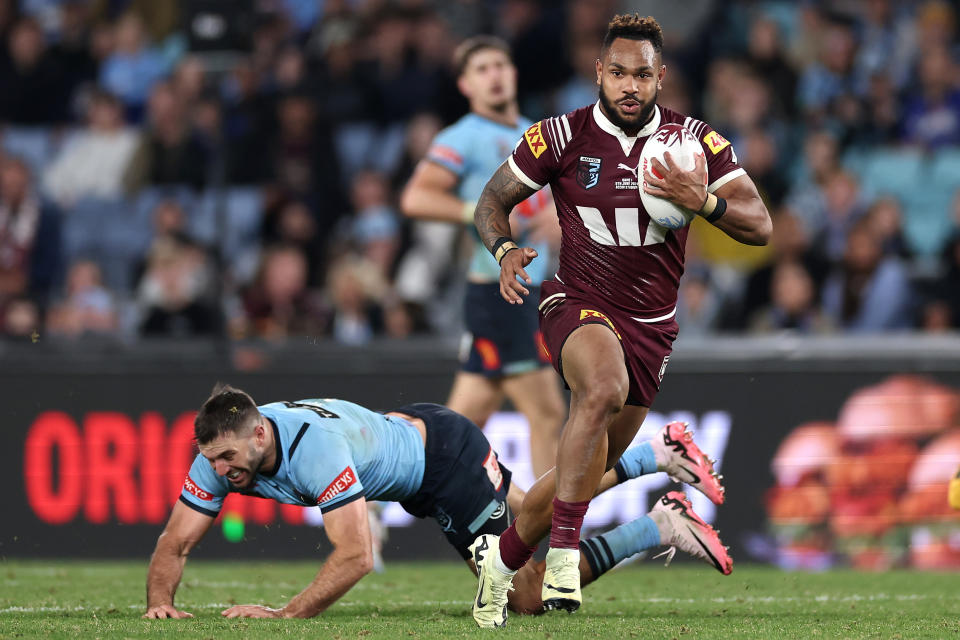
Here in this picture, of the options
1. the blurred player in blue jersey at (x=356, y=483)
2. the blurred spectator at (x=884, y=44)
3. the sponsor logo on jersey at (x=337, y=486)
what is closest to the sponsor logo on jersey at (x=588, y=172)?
the blurred player in blue jersey at (x=356, y=483)

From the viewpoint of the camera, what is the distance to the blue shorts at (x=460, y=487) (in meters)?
7.37

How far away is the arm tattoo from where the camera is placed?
6754 mm

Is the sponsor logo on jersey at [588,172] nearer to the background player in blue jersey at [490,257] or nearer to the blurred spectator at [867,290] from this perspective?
the background player in blue jersey at [490,257]

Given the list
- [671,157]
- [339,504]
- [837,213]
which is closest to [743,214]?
[671,157]

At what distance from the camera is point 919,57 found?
14.7 metres

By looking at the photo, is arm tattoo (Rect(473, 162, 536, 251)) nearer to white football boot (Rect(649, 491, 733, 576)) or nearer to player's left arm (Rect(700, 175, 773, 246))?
player's left arm (Rect(700, 175, 773, 246))

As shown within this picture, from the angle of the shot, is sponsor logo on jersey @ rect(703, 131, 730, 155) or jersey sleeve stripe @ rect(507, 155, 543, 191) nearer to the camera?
sponsor logo on jersey @ rect(703, 131, 730, 155)

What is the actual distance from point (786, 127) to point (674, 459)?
7640 mm

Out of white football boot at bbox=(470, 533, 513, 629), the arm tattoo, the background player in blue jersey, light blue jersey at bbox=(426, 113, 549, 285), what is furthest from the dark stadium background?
the arm tattoo

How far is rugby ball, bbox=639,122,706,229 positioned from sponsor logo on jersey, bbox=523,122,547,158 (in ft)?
1.50

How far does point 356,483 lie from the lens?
265 inches

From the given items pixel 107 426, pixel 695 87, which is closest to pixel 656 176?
pixel 107 426

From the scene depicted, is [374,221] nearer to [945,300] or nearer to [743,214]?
[945,300]

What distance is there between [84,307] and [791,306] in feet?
20.5
